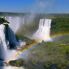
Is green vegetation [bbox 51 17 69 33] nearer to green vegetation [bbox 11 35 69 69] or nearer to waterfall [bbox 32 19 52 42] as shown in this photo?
waterfall [bbox 32 19 52 42]

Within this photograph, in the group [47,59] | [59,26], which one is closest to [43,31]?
[59,26]

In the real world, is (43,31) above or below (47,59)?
above

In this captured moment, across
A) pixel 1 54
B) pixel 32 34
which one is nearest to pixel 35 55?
pixel 1 54

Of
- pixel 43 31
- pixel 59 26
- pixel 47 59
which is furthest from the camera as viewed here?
pixel 59 26

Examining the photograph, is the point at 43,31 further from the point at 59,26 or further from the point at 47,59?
the point at 47,59

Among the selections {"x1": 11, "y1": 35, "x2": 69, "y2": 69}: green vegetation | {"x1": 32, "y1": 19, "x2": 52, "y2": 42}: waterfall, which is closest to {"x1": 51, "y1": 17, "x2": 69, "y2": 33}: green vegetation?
{"x1": 32, "y1": 19, "x2": 52, "y2": 42}: waterfall

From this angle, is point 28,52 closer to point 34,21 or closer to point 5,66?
point 5,66

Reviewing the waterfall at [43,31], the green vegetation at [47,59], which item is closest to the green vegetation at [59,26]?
the waterfall at [43,31]

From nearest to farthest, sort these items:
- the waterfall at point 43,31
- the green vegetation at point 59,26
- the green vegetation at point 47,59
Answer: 1. the green vegetation at point 47,59
2. the waterfall at point 43,31
3. the green vegetation at point 59,26

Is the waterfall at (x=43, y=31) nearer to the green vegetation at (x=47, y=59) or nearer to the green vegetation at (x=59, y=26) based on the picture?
the green vegetation at (x=59, y=26)
